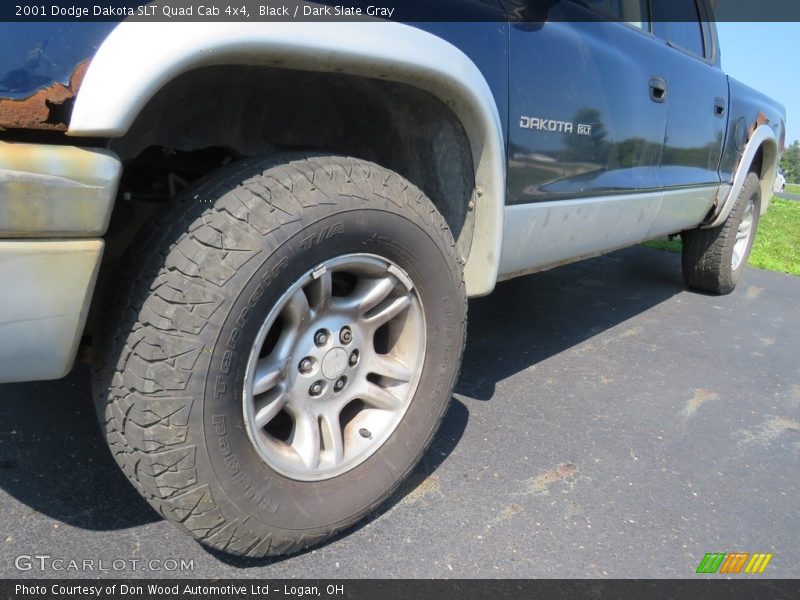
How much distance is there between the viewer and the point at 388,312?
1861 mm

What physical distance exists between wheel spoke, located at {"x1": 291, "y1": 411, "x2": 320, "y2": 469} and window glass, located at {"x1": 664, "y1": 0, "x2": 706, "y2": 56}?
2864 mm

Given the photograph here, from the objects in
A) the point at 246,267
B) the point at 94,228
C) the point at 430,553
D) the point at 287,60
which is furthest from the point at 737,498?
the point at 94,228

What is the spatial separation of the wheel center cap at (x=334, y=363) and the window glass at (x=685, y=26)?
2.70m

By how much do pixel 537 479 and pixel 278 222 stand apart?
132 centimetres

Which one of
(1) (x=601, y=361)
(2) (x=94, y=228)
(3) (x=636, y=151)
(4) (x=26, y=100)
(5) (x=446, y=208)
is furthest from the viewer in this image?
(1) (x=601, y=361)

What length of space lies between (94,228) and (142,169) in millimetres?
699

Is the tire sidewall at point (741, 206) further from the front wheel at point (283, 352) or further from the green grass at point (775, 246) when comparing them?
the front wheel at point (283, 352)

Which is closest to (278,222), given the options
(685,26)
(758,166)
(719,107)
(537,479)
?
(537,479)

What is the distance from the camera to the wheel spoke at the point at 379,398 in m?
1.89

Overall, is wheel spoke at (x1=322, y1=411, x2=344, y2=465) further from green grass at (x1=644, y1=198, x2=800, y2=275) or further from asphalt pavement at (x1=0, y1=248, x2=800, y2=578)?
green grass at (x1=644, y1=198, x2=800, y2=275)

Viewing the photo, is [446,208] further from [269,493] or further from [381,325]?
[269,493]

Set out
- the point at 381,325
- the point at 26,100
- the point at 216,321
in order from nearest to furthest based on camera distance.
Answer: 1. the point at 26,100
2. the point at 216,321
3. the point at 381,325

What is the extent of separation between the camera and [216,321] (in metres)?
1.43

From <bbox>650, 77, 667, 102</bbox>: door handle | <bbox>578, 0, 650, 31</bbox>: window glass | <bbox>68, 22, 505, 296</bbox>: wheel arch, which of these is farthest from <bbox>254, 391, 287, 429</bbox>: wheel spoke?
<bbox>650, 77, 667, 102</bbox>: door handle
